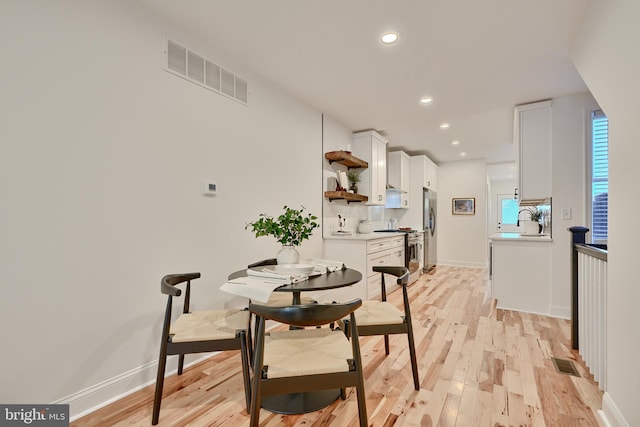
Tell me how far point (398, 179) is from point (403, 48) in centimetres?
351

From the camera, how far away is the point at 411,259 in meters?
5.05

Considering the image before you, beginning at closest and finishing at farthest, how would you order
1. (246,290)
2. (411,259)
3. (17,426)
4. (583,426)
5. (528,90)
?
1. (17,426)
2. (583,426)
3. (246,290)
4. (528,90)
5. (411,259)

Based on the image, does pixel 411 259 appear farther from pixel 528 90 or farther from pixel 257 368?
pixel 257 368

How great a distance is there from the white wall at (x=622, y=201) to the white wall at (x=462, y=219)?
17.9 ft

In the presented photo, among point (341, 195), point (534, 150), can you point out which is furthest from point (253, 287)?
point (534, 150)

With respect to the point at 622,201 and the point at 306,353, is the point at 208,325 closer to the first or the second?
the point at 306,353

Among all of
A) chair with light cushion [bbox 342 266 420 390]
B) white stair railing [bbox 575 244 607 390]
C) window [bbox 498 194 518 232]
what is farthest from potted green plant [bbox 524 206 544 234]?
window [bbox 498 194 518 232]

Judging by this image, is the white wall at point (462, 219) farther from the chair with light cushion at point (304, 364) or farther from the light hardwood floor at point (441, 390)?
the chair with light cushion at point (304, 364)

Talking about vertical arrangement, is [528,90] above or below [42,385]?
above

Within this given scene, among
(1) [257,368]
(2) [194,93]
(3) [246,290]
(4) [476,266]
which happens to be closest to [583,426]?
(1) [257,368]

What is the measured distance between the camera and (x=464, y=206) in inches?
274

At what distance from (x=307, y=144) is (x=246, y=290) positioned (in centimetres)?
243

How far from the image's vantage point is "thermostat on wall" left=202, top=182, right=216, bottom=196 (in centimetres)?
236

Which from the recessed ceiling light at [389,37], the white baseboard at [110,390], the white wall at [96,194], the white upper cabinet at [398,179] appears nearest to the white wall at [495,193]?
the white upper cabinet at [398,179]
